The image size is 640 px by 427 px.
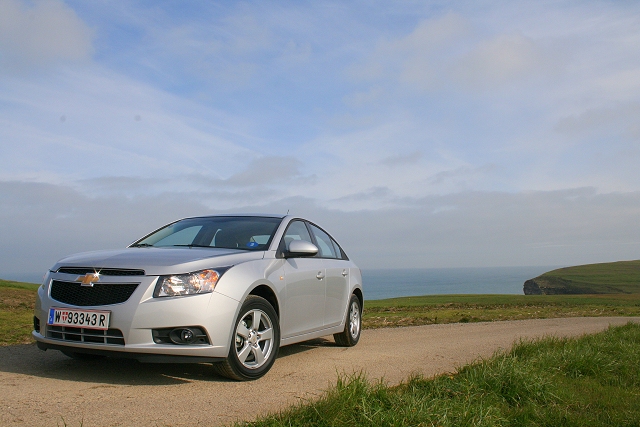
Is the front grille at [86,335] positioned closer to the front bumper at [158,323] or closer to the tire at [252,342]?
the front bumper at [158,323]

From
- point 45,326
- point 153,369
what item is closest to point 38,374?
point 45,326

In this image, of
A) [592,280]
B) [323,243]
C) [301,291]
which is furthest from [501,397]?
[592,280]

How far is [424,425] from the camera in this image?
3.67 metres

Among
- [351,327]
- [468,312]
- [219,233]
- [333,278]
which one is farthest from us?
[468,312]

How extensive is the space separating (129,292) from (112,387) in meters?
0.82

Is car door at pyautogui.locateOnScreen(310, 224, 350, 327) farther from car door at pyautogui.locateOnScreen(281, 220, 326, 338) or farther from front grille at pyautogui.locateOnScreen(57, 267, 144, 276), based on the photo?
front grille at pyautogui.locateOnScreen(57, 267, 144, 276)

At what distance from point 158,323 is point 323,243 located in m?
3.34

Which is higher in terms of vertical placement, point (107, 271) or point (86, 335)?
point (107, 271)

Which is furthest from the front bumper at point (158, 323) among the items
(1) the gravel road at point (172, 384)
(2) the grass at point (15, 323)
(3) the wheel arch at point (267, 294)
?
(2) the grass at point (15, 323)

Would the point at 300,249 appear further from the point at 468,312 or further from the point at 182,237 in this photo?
the point at 468,312

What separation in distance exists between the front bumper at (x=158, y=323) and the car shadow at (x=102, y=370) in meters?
0.40

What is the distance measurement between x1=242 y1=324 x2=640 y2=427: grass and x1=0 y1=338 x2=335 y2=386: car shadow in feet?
5.66

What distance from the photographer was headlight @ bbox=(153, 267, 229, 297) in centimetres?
515

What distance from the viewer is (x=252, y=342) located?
564 centimetres
